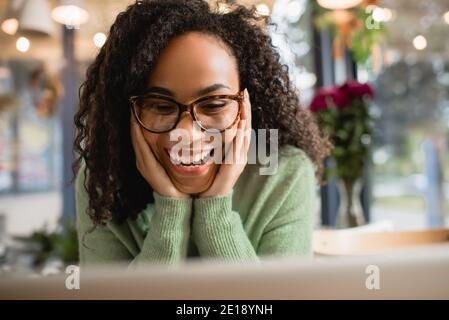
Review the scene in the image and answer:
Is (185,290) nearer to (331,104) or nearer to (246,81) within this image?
(246,81)

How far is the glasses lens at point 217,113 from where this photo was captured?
524mm

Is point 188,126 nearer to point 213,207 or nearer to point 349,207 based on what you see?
point 213,207

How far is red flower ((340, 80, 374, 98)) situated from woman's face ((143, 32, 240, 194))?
0.68 meters

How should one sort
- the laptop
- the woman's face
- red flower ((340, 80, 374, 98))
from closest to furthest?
the laptop, the woman's face, red flower ((340, 80, 374, 98))

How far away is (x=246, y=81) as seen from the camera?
59 centimetres

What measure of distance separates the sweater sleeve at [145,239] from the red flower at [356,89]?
0.76 m

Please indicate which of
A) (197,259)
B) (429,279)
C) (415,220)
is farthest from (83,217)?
(415,220)

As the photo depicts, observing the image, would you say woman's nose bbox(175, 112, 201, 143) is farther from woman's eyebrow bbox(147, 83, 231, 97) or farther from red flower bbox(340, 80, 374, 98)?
red flower bbox(340, 80, 374, 98)

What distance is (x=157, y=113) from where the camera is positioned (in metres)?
0.53

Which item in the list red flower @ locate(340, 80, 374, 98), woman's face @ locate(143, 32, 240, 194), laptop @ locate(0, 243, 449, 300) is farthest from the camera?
red flower @ locate(340, 80, 374, 98)

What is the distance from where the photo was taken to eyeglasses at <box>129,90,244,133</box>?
0.52 meters

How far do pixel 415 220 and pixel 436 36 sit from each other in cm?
69

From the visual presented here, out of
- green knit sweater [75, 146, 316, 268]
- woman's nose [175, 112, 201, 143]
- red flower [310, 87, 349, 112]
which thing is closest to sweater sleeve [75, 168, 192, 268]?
green knit sweater [75, 146, 316, 268]

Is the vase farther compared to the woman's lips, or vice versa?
the vase
